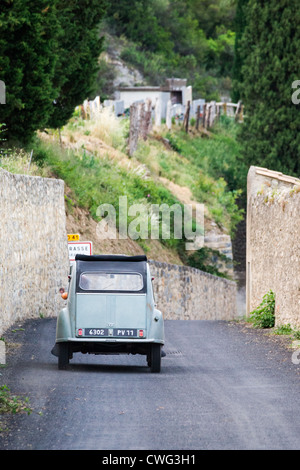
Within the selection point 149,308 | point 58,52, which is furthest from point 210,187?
point 149,308

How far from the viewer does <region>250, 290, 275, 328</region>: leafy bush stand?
22.3 m

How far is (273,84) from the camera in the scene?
43.2 metres

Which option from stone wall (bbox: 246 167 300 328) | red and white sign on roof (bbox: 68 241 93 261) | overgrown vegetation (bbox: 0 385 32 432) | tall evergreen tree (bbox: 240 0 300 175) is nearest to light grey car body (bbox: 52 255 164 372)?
overgrown vegetation (bbox: 0 385 32 432)

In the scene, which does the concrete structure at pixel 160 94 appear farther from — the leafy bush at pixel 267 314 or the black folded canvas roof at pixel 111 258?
the black folded canvas roof at pixel 111 258

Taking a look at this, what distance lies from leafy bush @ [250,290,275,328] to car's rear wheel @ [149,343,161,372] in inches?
313

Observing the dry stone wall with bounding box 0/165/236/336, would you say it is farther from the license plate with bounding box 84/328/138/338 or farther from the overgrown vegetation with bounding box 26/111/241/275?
the license plate with bounding box 84/328/138/338

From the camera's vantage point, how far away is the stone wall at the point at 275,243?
65.5ft

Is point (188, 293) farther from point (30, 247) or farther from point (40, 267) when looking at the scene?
point (30, 247)

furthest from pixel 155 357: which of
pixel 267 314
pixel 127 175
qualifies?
pixel 127 175

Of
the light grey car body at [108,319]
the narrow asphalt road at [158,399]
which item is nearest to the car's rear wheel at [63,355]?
the light grey car body at [108,319]

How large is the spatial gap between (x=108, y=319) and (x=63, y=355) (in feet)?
2.87

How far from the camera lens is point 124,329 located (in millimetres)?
14641

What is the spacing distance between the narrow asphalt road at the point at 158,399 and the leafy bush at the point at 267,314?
11.5 feet

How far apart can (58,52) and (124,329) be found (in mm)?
16525
